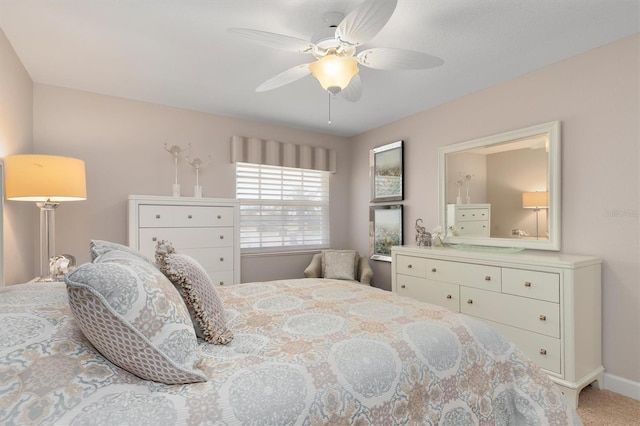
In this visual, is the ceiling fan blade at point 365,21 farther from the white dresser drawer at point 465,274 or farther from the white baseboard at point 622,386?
the white baseboard at point 622,386

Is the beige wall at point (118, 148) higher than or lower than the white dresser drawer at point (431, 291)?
higher

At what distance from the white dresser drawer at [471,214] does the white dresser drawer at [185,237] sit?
2357 millimetres

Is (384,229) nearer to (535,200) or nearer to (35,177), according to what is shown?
(535,200)

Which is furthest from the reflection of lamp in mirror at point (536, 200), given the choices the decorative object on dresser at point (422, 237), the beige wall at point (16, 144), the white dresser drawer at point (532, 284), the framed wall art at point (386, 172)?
the beige wall at point (16, 144)

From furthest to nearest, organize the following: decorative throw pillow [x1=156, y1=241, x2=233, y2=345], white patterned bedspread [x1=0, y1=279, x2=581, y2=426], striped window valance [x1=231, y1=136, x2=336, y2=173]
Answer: striped window valance [x1=231, y1=136, x2=336, y2=173], decorative throw pillow [x1=156, y1=241, x2=233, y2=345], white patterned bedspread [x1=0, y1=279, x2=581, y2=426]

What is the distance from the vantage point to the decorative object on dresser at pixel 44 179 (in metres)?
2.12

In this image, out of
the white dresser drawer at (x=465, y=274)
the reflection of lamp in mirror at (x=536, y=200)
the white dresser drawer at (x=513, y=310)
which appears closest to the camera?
the white dresser drawer at (x=513, y=310)

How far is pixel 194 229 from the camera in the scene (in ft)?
10.6

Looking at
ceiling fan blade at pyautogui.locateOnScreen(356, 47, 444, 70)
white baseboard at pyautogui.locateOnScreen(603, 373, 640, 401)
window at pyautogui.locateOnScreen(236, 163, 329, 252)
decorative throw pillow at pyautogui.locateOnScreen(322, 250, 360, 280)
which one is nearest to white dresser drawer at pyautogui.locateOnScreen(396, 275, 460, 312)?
decorative throw pillow at pyautogui.locateOnScreen(322, 250, 360, 280)

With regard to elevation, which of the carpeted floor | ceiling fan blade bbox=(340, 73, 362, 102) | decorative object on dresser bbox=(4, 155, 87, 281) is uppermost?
ceiling fan blade bbox=(340, 73, 362, 102)

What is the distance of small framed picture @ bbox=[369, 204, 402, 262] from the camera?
405cm

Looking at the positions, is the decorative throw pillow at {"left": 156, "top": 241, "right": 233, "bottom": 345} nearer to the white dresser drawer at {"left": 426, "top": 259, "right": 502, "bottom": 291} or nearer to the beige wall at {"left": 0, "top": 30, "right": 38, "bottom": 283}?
the beige wall at {"left": 0, "top": 30, "right": 38, "bottom": 283}

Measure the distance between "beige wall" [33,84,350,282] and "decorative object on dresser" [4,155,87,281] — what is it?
76cm

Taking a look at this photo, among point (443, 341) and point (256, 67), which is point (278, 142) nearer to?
point (256, 67)
